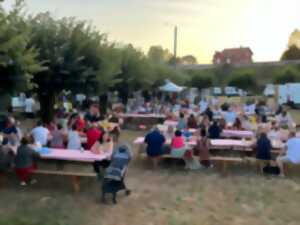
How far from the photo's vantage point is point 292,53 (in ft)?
233

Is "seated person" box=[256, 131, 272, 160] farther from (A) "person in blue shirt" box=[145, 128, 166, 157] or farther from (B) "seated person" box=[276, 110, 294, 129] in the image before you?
(B) "seated person" box=[276, 110, 294, 129]

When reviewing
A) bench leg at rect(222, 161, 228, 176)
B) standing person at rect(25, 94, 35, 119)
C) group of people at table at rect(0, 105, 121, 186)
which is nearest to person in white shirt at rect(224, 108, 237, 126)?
bench leg at rect(222, 161, 228, 176)

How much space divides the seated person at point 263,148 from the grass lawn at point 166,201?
0.56m

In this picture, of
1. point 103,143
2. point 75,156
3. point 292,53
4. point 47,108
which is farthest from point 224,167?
point 292,53

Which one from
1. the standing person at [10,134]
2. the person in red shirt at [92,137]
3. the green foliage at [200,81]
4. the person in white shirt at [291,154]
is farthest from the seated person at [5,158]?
the green foliage at [200,81]

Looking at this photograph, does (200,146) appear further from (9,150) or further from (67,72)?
(67,72)

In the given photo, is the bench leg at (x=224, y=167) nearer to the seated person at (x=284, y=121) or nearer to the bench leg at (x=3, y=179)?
the seated person at (x=284, y=121)

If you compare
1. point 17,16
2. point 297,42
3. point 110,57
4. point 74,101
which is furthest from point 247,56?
point 17,16

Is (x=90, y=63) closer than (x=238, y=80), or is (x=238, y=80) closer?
(x=90, y=63)

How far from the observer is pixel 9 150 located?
885cm

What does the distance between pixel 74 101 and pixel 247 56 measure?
266ft

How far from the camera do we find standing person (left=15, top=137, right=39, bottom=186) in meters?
8.45

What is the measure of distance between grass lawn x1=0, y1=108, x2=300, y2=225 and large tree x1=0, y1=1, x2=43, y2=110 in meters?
2.17

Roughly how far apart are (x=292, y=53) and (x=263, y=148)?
65881 mm
